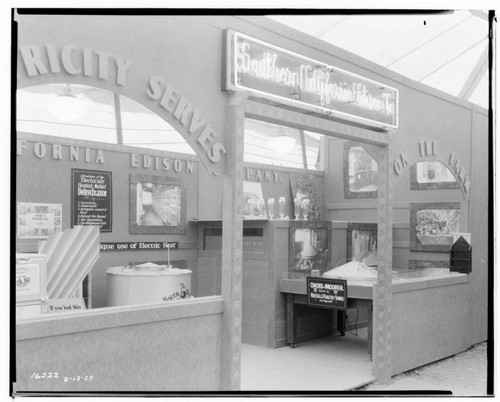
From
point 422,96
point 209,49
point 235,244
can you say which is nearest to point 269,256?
point 422,96

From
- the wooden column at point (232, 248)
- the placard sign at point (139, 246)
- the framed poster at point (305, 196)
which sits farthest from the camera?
the framed poster at point (305, 196)

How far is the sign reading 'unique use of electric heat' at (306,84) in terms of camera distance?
14.1 ft

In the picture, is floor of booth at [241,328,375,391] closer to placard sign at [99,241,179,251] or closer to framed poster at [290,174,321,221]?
placard sign at [99,241,179,251]

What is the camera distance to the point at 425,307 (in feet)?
21.9

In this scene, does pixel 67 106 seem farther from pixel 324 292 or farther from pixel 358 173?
pixel 358 173

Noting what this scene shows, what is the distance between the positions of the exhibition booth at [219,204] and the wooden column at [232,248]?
11 mm

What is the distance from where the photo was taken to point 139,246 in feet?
22.5

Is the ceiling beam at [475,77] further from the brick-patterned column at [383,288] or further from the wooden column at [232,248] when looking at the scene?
the wooden column at [232,248]

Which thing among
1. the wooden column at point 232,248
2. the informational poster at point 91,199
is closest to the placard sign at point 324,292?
the informational poster at point 91,199

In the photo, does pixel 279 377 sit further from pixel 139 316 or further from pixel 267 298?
pixel 139 316

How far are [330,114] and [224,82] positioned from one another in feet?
4.12

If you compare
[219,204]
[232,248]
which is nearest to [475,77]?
[219,204]

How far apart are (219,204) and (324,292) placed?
2.03 meters

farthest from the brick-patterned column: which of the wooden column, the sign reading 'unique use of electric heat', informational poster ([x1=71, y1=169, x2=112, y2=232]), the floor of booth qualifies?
informational poster ([x1=71, y1=169, x2=112, y2=232])
